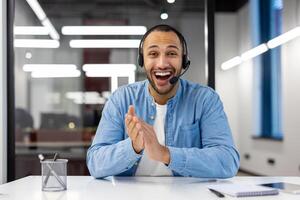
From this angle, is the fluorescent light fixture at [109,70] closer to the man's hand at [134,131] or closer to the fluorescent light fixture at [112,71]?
the fluorescent light fixture at [112,71]

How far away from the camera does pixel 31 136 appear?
13.7ft

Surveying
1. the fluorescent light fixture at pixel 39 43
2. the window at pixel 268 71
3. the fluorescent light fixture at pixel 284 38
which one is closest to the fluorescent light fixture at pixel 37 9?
the fluorescent light fixture at pixel 39 43

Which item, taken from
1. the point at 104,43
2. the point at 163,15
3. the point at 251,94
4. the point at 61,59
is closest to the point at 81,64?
the point at 61,59

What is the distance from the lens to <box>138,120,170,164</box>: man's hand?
5.01ft

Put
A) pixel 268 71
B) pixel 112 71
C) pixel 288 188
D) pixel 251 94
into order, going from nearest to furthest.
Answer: pixel 288 188 → pixel 112 71 → pixel 268 71 → pixel 251 94

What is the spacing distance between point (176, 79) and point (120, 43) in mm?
2112

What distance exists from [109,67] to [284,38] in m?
3.04

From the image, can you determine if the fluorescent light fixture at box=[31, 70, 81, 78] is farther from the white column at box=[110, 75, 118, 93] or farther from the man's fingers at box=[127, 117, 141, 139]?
the man's fingers at box=[127, 117, 141, 139]

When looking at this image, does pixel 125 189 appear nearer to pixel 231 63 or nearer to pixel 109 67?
pixel 109 67

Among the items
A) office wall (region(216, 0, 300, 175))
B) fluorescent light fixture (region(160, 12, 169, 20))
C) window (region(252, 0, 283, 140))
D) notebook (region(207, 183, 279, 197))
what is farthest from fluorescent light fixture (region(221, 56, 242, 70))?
notebook (region(207, 183, 279, 197))

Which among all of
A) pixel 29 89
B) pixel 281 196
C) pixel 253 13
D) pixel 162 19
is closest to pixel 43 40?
pixel 29 89

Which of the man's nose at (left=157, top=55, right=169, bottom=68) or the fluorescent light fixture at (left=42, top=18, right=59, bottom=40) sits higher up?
the fluorescent light fixture at (left=42, top=18, right=59, bottom=40)

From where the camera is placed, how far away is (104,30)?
13.0 feet

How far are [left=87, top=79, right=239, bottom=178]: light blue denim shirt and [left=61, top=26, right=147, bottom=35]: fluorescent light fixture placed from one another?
6.29 ft
